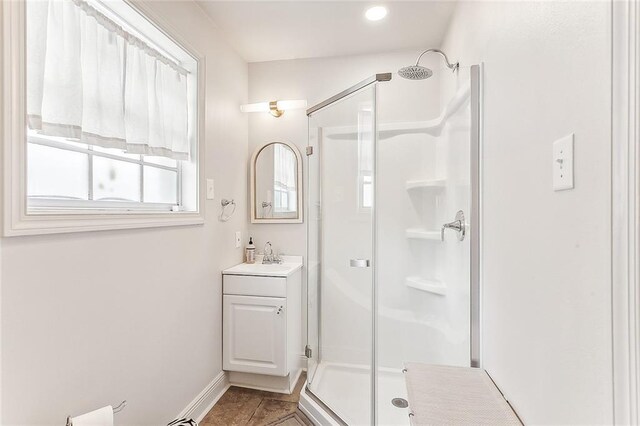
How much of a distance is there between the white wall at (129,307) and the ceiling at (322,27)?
18 cm

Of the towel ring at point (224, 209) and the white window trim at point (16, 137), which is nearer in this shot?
the white window trim at point (16, 137)

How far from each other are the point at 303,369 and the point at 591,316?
7.00 feet

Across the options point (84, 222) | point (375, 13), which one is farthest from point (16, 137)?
point (375, 13)

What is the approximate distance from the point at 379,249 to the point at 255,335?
1.03 m

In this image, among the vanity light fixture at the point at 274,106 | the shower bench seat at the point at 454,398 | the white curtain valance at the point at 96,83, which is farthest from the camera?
the vanity light fixture at the point at 274,106

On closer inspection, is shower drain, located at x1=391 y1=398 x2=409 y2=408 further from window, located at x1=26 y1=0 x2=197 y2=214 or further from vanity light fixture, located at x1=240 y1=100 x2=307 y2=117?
vanity light fixture, located at x1=240 y1=100 x2=307 y2=117

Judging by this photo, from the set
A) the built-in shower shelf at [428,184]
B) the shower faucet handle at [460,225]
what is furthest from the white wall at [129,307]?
the shower faucet handle at [460,225]

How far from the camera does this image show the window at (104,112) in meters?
1.04

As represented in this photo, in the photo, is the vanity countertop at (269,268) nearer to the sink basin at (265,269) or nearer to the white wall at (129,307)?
the sink basin at (265,269)

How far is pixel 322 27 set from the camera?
208cm

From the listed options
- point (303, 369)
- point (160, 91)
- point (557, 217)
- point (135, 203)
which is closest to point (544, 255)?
point (557, 217)

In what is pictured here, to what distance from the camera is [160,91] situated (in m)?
1.60

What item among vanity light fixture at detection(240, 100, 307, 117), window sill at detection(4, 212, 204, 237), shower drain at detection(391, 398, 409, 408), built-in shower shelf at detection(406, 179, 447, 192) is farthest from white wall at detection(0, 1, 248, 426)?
built-in shower shelf at detection(406, 179, 447, 192)

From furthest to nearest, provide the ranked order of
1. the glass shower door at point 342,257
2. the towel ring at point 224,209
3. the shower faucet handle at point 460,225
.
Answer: the towel ring at point 224,209 → the glass shower door at point 342,257 → the shower faucet handle at point 460,225
